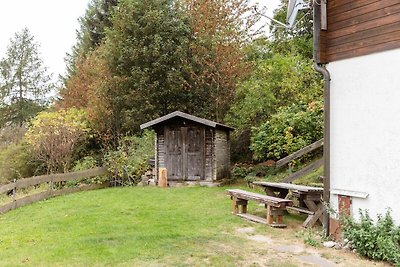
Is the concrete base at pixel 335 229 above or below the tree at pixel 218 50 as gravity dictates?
below

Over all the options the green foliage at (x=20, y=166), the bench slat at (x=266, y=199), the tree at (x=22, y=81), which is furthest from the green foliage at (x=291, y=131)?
the tree at (x=22, y=81)

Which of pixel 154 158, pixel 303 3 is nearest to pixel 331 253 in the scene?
pixel 303 3

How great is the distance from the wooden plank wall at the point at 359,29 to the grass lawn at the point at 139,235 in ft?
9.96

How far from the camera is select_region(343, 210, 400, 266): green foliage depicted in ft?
16.8

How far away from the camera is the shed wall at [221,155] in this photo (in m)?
14.5

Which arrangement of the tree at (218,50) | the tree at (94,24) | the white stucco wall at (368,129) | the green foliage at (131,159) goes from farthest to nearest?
the tree at (94,24)
the tree at (218,50)
the green foliage at (131,159)
the white stucco wall at (368,129)

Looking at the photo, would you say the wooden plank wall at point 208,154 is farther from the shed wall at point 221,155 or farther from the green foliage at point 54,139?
the green foliage at point 54,139

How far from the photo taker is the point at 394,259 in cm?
504

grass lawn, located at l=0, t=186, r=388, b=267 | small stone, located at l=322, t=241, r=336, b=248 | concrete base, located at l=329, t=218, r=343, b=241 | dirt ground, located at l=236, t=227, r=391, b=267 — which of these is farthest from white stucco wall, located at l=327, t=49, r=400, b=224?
grass lawn, located at l=0, t=186, r=388, b=267

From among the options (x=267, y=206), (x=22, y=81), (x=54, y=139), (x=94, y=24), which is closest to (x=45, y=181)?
(x=54, y=139)

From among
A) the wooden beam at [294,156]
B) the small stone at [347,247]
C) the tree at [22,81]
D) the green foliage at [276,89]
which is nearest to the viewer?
the small stone at [347,247]

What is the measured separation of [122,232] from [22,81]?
84.3ft

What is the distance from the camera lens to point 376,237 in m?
5.40

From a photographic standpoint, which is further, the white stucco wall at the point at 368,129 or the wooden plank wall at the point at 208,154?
the wooden plank wall at the point at 208,154
